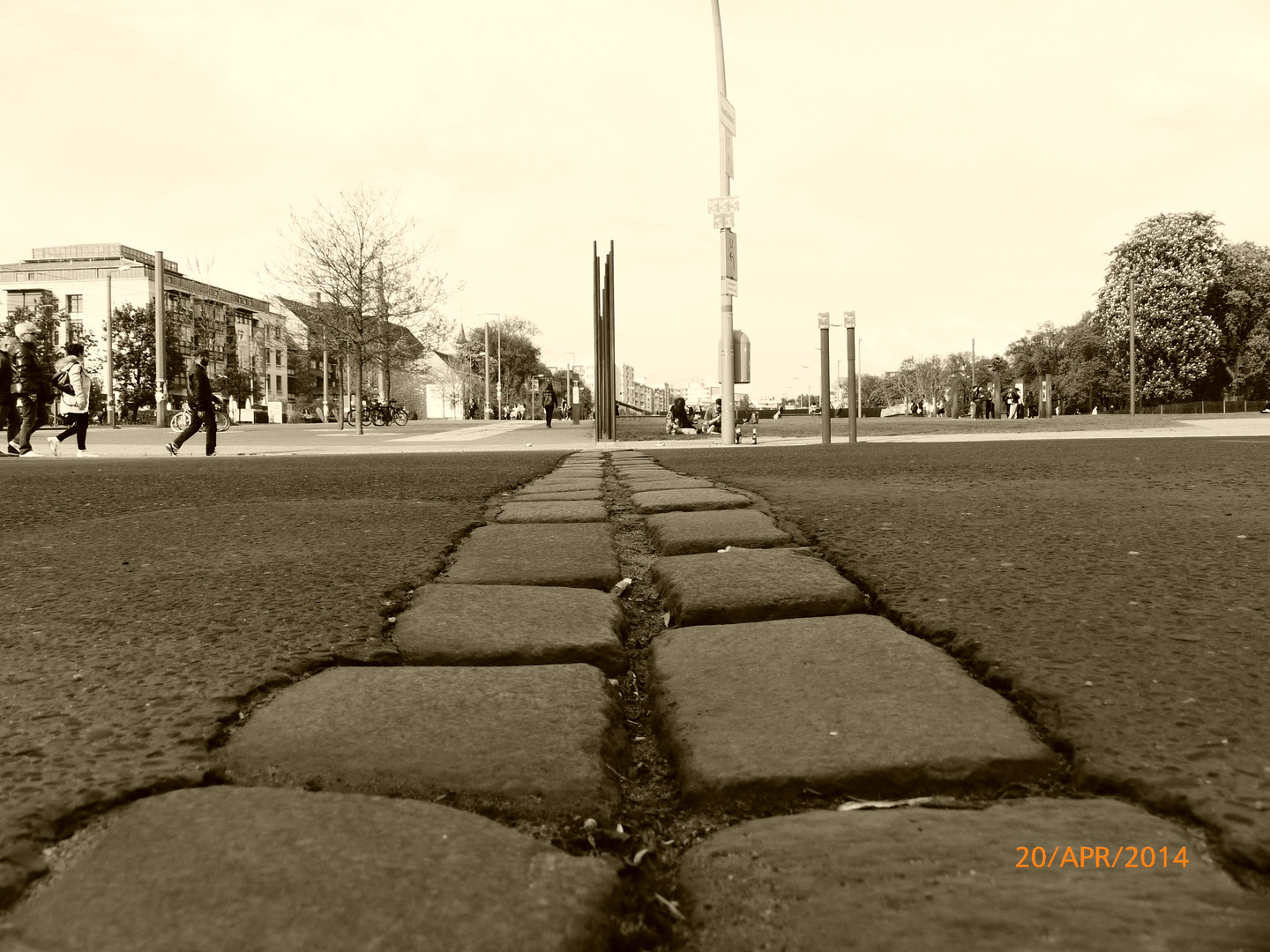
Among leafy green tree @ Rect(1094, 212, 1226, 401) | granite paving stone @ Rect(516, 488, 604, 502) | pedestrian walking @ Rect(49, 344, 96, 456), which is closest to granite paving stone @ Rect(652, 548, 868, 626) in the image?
granite paving stone @ Rect(516, 488, 604, 502)

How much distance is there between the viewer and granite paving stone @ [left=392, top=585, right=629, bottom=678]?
6.18 feet

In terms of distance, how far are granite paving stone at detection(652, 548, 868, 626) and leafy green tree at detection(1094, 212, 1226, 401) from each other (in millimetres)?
53859

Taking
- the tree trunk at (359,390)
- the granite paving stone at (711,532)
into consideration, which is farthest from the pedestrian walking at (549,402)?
the granite paving stone at (711,532)

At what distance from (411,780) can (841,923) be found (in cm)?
56

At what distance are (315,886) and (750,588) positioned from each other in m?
1.60

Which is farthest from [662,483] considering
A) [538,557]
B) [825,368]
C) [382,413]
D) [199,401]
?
[382,413]

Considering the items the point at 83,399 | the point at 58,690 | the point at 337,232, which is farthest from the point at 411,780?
the point at 337,232

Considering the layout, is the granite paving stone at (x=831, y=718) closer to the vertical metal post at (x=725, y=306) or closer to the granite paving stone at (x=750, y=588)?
the granite paving stone at (x=750, y=588)

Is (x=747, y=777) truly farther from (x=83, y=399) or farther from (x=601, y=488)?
(x=83, y=399)

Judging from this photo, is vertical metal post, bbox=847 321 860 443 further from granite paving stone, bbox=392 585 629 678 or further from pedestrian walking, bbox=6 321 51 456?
granite paving stone, bbox=392 585 629 678

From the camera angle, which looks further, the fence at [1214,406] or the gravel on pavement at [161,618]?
the fence at [1214,406]

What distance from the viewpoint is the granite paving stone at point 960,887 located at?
0.83 meters

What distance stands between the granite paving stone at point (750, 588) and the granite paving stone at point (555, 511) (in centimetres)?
132
